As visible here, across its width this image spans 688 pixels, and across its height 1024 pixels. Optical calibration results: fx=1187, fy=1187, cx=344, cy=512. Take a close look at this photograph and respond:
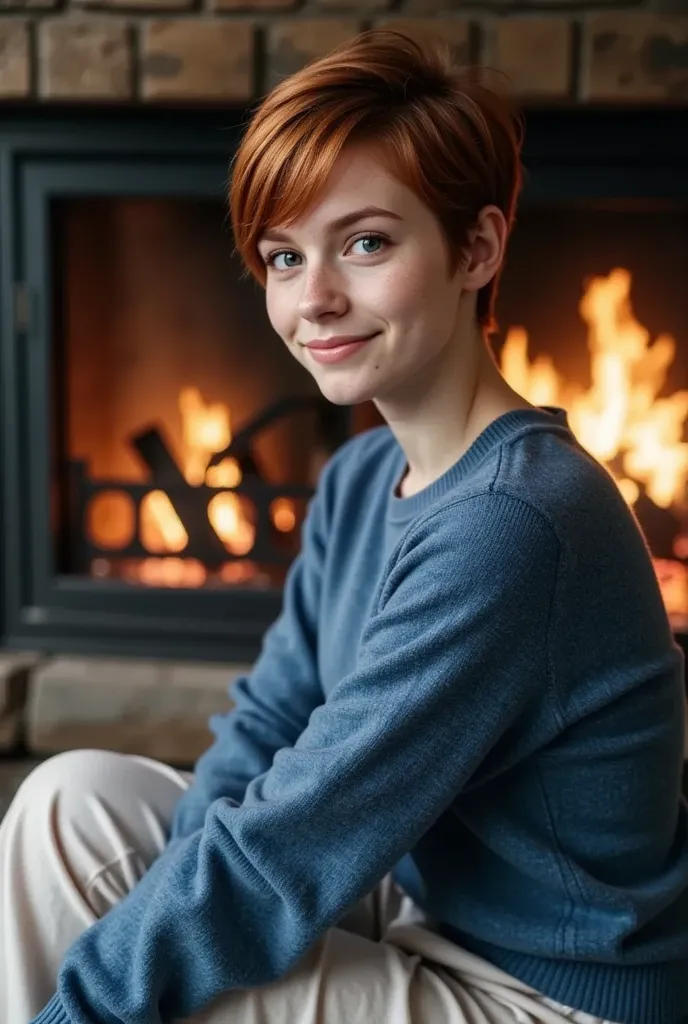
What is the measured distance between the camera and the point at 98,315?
189cm

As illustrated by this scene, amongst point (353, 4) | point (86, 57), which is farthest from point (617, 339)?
point (86, 57)

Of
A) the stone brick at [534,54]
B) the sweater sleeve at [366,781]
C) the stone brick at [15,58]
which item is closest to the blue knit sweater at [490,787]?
the sweater sleeve at [366,781]

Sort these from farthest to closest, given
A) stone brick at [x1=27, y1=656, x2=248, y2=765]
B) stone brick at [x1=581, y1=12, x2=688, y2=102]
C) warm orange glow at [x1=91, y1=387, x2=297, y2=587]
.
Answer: warm orange glow at [x1=91, y1=387, x2=297, y2=587] < stone brick at [x1=27, y1=656, x2=248, y2=765] < stone brick at [x1=581, y1=12, x2=688, y2=102]

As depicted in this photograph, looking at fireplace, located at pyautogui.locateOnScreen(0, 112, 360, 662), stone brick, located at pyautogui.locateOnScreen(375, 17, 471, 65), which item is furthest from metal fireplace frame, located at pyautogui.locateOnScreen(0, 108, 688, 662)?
stone brick, located at pyautogui.locateOnScreen(375, 17, 471, 65)

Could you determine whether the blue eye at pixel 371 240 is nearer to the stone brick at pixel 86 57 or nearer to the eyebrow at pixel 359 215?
the eyebrow at pixel 359 215

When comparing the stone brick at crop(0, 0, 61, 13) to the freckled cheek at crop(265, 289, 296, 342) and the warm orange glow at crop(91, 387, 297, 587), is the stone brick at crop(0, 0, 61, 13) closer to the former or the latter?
the warm orange glow at crop(91, 387, 297, 587)

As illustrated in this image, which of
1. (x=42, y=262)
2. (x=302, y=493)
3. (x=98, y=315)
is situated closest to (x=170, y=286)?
(x=98, y=315)

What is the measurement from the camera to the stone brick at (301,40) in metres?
1.50

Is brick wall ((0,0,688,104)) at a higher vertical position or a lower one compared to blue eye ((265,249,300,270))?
higher

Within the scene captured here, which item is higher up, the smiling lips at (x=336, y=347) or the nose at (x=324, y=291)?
the nose at (x=324, y=291)

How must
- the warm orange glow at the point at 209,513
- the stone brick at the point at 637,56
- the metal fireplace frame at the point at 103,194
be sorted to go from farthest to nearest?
the warm orange glow at the point at 209,513
the metal fireplace frame at the point at 103,194
the stone brick at the point at 637,56

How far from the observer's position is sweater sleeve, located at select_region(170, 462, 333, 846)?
1054 mm

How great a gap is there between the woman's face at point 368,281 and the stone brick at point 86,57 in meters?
0.77

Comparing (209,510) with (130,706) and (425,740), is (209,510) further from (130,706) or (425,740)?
(425,740)
